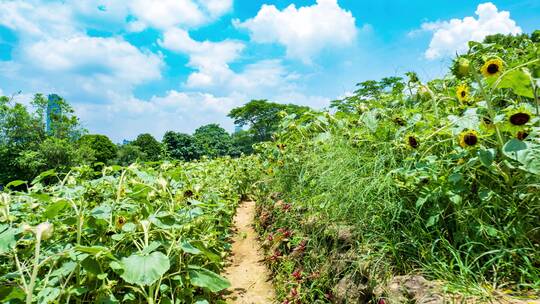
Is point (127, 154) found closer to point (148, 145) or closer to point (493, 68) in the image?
point (148, 145)

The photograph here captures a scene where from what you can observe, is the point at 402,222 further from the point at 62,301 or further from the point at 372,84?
the point at 372,84

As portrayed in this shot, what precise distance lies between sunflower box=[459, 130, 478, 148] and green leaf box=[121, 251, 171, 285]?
1.24 metres

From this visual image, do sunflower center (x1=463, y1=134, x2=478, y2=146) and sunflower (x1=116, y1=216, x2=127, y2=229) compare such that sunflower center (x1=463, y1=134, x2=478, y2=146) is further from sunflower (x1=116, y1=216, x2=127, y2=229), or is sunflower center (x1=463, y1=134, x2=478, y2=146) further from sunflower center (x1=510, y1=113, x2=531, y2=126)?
sunflower (x1=116, y1=216, x2=127, y2=229)

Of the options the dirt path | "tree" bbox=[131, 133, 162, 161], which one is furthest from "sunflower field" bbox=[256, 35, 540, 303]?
"tree" bbox=[131, 133, 162, 161]

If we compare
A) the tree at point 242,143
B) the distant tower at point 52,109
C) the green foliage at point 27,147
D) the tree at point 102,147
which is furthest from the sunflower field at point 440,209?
the tree at point 242,143

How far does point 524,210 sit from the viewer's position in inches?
51.1

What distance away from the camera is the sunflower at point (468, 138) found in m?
1.27

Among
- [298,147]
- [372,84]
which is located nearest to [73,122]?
[372,84]

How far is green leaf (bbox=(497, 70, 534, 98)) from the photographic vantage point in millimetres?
1177

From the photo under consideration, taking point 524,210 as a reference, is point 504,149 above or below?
above

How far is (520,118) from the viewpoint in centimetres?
118

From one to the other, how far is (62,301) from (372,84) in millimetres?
18518

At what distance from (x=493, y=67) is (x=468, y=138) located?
33 centimetres

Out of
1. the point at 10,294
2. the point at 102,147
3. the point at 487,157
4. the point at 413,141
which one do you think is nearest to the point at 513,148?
the point at 487,157
